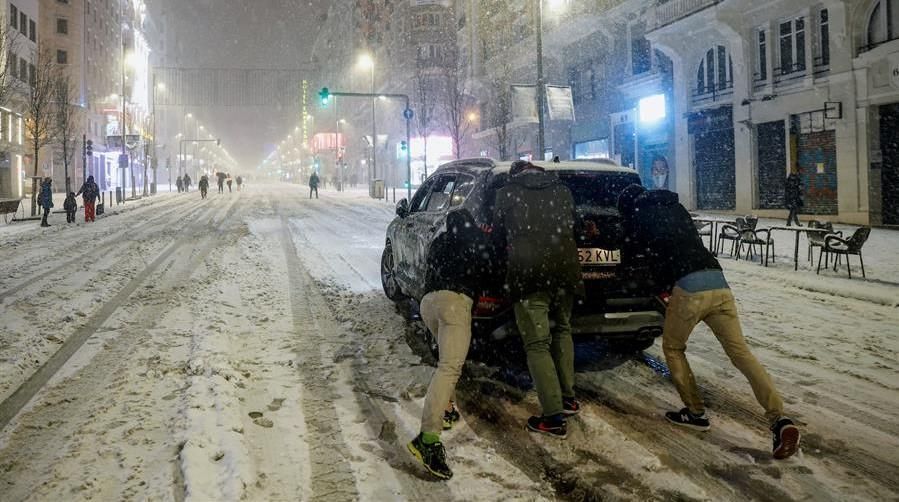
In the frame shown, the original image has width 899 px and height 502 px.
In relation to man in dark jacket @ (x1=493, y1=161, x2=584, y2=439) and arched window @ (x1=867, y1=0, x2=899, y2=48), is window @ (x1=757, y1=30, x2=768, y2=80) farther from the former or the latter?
man in dark jacket @ (x1=493, y1=161, x2=584, y2=439)

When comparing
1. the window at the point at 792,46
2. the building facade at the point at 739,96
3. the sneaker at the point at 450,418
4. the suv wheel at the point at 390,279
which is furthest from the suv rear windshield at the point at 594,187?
the window at the point at 792,46

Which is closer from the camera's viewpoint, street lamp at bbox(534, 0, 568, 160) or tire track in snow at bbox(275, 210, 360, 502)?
tire track in snow at bbox(275, 210, 360, 502)

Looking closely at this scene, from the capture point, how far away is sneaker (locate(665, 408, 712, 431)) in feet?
12.9

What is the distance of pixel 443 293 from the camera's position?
11.7ft

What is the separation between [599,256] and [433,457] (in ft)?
7.00

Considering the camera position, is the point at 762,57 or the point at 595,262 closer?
the point at 595,262

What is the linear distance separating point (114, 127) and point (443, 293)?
69300 millimetres

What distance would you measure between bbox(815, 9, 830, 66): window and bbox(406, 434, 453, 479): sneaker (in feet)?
71.4

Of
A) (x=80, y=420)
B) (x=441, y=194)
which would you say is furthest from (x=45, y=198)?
(x=80, y=420)

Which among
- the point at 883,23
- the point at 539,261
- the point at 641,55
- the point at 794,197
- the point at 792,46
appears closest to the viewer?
the point at 539,261

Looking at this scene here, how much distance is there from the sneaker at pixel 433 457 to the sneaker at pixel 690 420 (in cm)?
163

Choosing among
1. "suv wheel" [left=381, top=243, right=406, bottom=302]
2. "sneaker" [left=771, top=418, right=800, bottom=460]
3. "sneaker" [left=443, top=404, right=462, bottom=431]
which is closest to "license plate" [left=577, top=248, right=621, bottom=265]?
"sneaker" [left=443, top=404, right=462, bottom=431]

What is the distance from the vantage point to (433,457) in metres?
3.32

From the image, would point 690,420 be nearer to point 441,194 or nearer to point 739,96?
point 441,194
